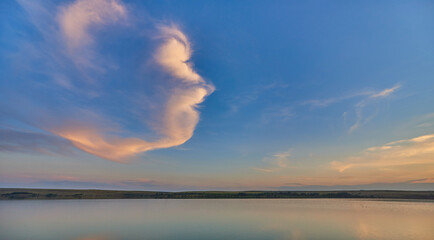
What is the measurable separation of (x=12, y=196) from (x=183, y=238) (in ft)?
639

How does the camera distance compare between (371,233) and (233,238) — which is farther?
(371,233)

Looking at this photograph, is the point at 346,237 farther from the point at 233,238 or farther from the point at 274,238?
the point at 233,238

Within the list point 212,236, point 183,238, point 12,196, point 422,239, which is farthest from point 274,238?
point 12,196

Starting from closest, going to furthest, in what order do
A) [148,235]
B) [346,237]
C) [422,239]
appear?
[422,239], [346,237], [148,235]

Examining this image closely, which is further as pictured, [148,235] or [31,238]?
[148,235]

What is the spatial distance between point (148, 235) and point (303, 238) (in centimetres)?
1897

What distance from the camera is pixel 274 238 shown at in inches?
1089

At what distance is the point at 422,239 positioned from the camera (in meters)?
26.3

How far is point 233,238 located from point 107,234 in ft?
54.6

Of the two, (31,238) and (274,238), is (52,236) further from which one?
(274,238)

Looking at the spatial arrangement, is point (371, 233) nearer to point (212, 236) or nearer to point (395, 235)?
point (395, 235)

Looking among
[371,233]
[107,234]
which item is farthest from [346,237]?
[107,234]

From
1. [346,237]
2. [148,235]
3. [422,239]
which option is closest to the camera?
[422,239]

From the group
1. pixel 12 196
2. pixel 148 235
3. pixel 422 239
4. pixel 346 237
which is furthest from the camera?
pixel 12 196
